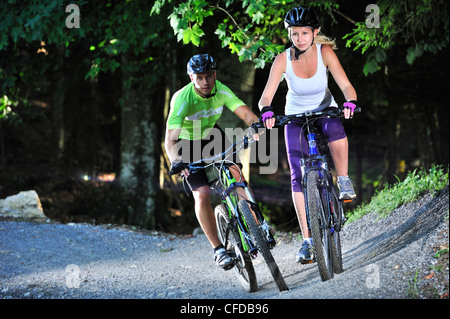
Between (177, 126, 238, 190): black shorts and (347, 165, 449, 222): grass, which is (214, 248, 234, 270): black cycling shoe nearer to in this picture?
(177, 126, 238, 190): black shorts

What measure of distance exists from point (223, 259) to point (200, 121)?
4.60ft

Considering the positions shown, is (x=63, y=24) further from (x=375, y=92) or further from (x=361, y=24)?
(x=375, y=92)

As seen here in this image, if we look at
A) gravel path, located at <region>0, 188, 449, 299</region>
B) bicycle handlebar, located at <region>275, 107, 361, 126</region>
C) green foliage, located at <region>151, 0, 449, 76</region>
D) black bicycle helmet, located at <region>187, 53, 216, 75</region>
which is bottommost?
gravel path, located at <region>0, 188, 449, 299</region>

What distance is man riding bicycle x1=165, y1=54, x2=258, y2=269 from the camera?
5.75m

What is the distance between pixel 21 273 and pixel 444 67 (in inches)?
367

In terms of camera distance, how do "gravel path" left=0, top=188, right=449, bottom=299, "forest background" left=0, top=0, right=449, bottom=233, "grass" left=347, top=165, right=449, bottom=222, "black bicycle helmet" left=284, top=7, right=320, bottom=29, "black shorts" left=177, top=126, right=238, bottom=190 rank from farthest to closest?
"forest background" left=0, top=0, right=449, bottom=233 < "grass" left=347, top=165, right=449, bottom=222 < "black shorts" left=177, top=126, right=238, bottom=190 < "black bicycle helmet" left=284, top=7, right=320, bottom=29 < "gravel path" left=0, top=188, right=449, bottom=299

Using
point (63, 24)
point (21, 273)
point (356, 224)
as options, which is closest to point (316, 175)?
point (356, 224)

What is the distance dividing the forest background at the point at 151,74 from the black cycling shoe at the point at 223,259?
2.37 meters

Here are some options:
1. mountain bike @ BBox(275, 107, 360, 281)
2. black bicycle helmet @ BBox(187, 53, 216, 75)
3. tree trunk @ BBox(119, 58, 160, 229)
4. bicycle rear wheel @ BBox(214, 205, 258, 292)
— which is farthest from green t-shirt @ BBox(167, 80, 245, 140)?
tree trunk @ BBox(119, 58, 160, 229)

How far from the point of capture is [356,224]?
26.4 feet

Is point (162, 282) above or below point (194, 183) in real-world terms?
below

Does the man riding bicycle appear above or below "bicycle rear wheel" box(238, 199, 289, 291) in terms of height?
above

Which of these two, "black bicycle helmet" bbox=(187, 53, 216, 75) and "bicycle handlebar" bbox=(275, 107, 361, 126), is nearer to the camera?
"bicycle handlebar" bbox=(275, 107, 361, 126)

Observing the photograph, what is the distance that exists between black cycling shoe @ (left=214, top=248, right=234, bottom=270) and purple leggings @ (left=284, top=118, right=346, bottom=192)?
3.26 ft
